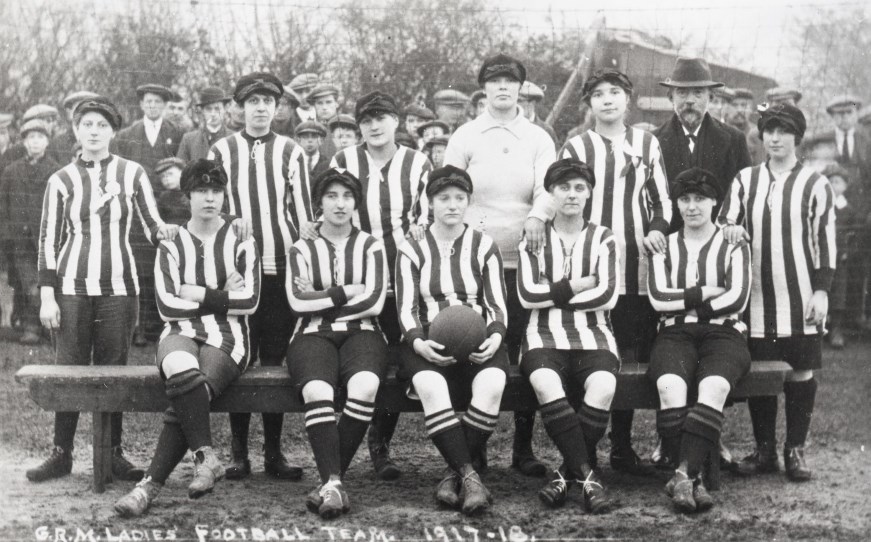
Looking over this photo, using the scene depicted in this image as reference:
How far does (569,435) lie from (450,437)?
0.55 metres

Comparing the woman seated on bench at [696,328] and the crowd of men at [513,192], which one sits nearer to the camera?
the woman seated on bench at [696,328]

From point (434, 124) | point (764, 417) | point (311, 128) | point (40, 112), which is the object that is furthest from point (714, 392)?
point (40, 112)

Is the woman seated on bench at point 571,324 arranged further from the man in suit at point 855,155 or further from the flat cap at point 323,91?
the man in suit at point 855,155

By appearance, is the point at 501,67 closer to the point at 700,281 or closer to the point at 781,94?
the point at 700,281

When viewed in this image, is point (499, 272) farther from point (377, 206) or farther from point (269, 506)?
point (269, 506)

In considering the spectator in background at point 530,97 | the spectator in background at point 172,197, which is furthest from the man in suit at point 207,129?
the spectator in background at point 530,97

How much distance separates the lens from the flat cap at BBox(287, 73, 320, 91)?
7.28 metres

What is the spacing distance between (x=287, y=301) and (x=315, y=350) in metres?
0.59

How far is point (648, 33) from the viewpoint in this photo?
6910mm

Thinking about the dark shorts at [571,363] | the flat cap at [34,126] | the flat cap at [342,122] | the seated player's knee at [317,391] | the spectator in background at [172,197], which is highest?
the flat cap at [342,122]

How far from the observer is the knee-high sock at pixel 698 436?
14.5ft

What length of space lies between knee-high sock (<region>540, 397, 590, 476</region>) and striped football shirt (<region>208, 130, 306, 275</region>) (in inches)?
67.0

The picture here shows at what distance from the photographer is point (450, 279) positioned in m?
4.78

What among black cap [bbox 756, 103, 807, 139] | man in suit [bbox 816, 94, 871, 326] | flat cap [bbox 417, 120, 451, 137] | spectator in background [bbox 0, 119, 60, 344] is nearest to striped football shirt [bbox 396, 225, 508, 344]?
black cap [bbox 756, 103, 807, 139]
